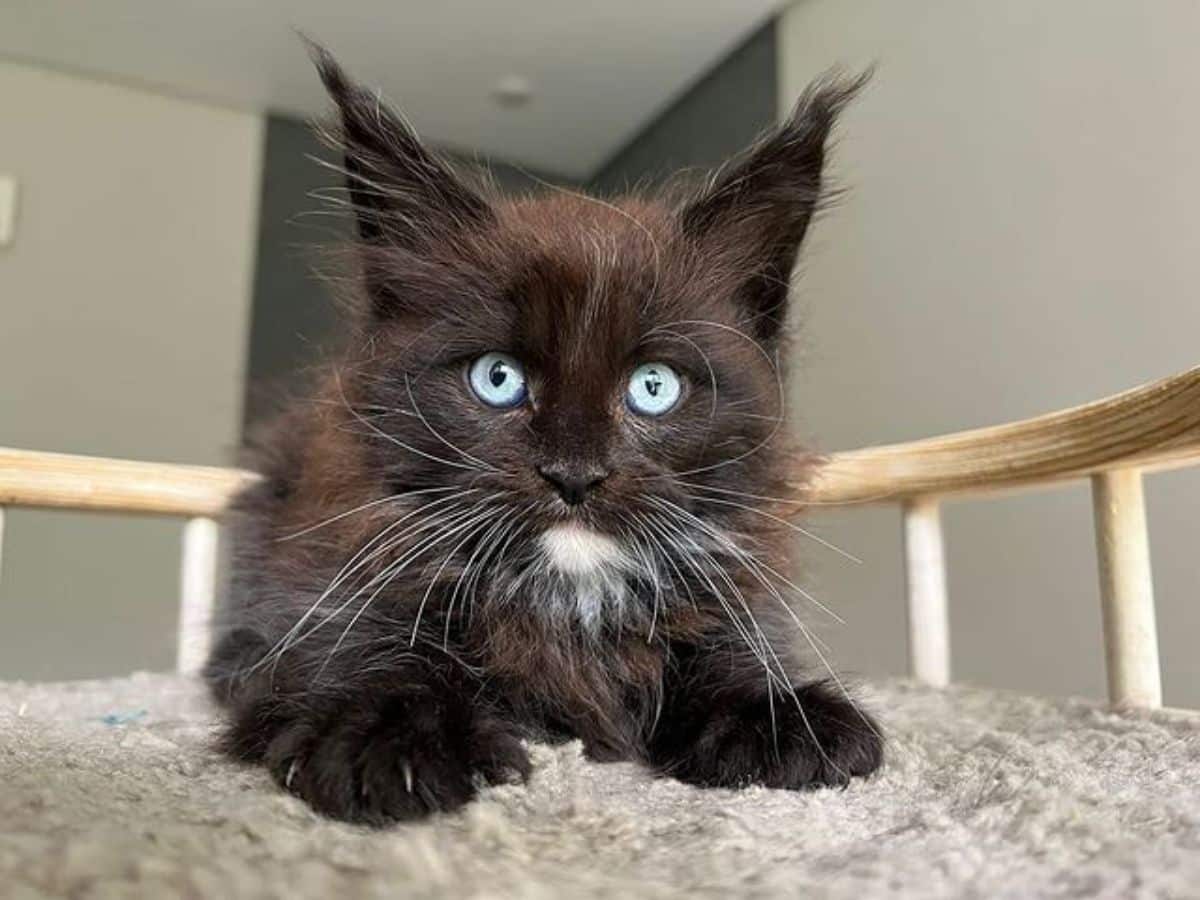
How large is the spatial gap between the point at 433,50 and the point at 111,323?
136cm

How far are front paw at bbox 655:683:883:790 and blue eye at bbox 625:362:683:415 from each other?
29cm

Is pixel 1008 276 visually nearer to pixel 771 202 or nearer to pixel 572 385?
pixel 771 202

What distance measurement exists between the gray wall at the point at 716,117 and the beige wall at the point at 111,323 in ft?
4.49

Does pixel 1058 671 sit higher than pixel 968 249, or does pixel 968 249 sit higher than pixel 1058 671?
pixel 968 249

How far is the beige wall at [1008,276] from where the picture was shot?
201cm

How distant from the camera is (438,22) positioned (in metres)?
3.15

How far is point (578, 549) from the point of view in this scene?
3.27 feet

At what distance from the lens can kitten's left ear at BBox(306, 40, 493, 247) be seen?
1120mm

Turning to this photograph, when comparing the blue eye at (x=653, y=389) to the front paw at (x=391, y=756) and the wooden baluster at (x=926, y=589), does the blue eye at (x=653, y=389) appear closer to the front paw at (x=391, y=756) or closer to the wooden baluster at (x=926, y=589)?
the front paw at (x=391, y=756)

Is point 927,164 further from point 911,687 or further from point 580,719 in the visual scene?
point 580,719

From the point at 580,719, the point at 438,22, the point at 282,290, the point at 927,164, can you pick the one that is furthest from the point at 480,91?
the point at 580,719

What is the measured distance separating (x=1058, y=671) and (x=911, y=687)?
2.48ft

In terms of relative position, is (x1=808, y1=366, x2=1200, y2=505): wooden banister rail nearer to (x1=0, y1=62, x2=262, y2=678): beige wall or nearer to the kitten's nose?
Result: the kitten's nose

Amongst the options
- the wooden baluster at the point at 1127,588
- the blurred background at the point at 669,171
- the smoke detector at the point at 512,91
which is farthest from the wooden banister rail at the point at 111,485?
the smoke detector at the point at 512,91
